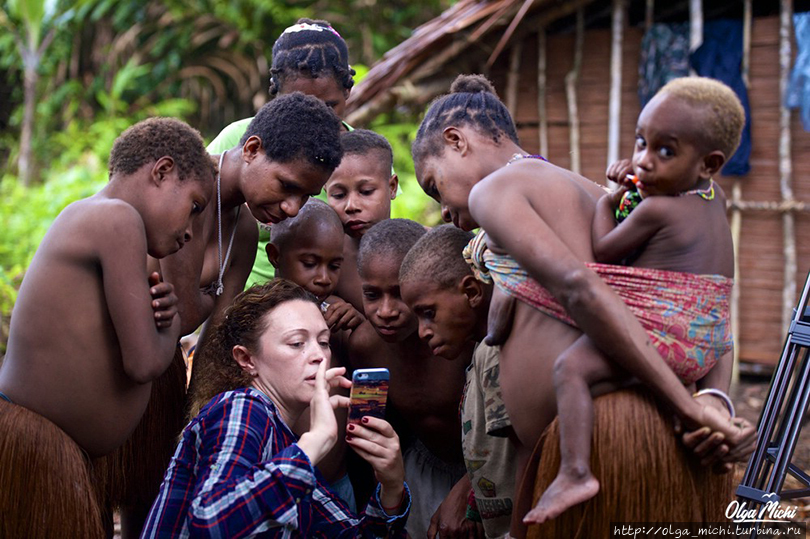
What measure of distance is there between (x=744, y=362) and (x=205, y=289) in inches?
187

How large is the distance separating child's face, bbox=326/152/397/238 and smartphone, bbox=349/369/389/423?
1.16 metres

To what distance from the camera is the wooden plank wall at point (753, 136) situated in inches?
235

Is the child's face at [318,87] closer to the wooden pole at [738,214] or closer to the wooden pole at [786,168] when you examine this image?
the wooden pole at [738,214]

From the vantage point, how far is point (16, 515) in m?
2.36

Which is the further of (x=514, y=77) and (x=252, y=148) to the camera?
(x=514, y=77)

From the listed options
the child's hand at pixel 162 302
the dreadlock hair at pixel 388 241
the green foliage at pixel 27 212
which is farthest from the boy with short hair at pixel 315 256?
the green foliage at pixel 27 212

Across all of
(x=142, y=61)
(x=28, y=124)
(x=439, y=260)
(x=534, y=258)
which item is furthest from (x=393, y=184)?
(x=142, y=61)

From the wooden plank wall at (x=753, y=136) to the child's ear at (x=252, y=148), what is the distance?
407 cm

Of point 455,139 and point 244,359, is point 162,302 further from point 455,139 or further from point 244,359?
point 455,139

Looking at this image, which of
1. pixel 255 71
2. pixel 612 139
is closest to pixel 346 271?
pixel 612 139

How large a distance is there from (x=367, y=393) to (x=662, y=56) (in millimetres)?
4578

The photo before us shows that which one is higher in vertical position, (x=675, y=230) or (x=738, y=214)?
(x=675, y=230)

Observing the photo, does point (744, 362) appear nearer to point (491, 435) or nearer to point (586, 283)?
point (491, 435)

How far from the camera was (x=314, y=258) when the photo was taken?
10.3 feet
